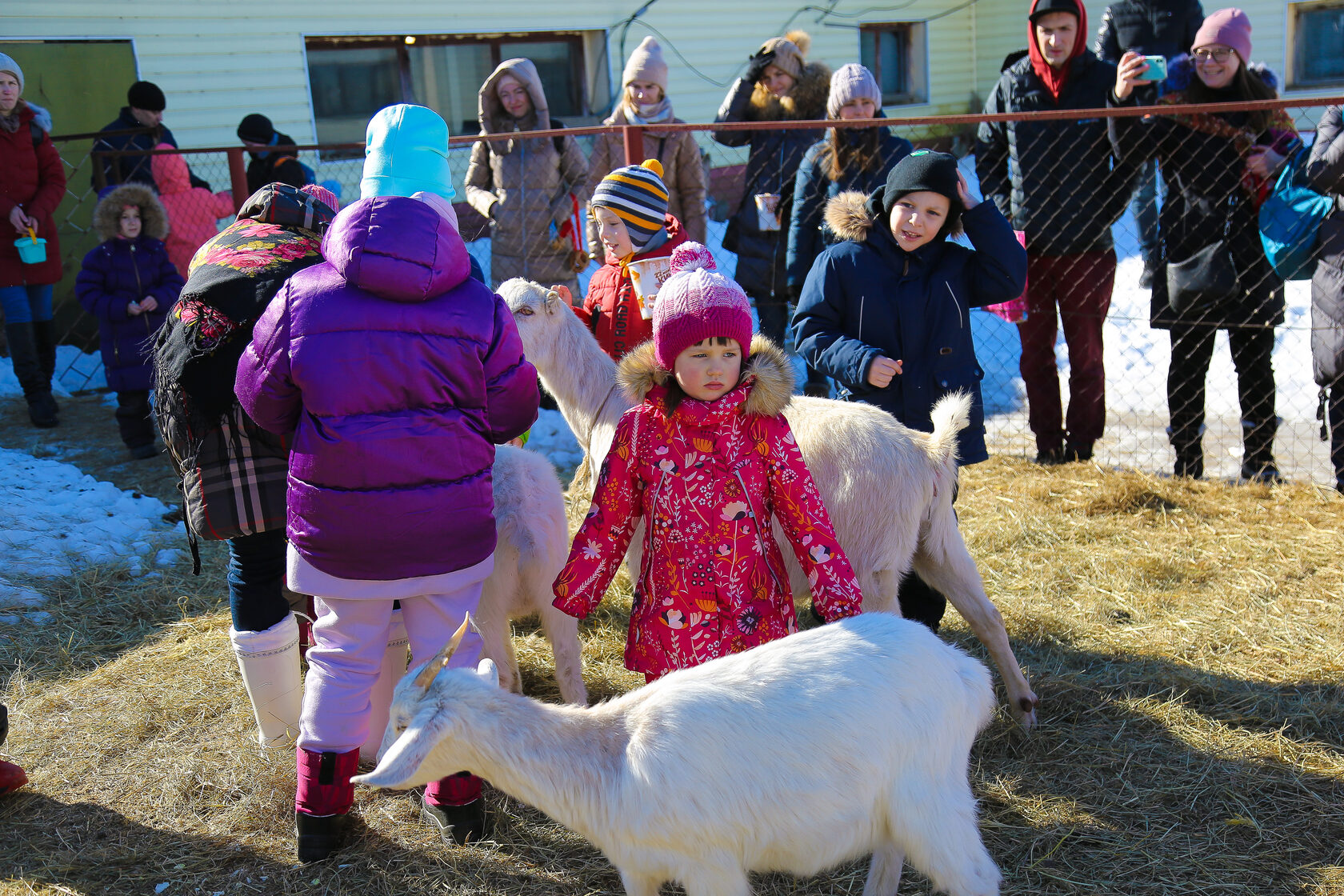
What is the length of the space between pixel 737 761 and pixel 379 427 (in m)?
1.13

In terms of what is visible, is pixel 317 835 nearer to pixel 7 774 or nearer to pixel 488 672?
pixel 488 672

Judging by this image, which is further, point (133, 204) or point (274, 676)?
point (133, 204)

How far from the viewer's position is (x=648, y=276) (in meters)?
3.97

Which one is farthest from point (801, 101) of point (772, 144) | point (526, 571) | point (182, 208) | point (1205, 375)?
point (182, 208)

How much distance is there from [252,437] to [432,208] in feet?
2.83

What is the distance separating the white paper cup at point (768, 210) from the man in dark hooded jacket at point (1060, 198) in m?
1.18

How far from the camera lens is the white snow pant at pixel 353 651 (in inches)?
102

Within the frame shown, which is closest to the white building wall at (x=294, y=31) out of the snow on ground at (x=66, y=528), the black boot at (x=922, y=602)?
the snow on ground at (x=66, y=528)

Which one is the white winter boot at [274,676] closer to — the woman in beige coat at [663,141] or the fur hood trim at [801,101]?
the woman in beige coat at [663,141]

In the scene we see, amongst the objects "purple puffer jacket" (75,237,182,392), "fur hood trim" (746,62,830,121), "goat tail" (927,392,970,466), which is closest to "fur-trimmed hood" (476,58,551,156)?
"fur hood trim" (746,62,830,121)

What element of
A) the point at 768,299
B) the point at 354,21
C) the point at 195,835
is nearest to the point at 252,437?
the point at 195,835

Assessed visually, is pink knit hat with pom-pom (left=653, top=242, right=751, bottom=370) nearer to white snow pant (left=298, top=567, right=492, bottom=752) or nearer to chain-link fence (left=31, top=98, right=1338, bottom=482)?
white snow pant (left=298, top=567, right=492, bottom=752)

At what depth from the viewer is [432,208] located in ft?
8.29

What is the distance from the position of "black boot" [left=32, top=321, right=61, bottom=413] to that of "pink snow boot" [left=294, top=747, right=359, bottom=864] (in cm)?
580
